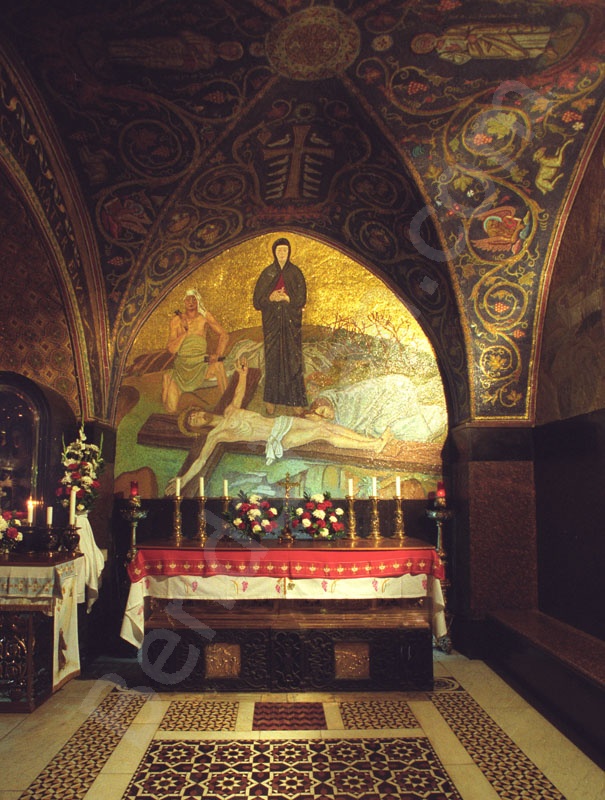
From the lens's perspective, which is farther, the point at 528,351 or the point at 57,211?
the point at 528,351

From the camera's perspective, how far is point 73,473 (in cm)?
635

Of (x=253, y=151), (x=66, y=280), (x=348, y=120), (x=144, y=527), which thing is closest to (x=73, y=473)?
(x=144, y=527)

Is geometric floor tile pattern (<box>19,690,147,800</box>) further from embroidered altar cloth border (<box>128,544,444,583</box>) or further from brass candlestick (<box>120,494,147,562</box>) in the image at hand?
brass candlestick (<box>120,494,147,562</box>)

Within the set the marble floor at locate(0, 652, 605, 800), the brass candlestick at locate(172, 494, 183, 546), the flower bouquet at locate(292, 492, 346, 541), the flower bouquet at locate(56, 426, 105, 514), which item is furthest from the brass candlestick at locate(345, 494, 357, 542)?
the flower bouquet at locate(56, 426, 105, 514)

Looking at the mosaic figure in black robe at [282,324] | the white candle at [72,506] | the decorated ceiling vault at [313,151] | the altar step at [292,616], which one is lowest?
the altar step at [292,616]

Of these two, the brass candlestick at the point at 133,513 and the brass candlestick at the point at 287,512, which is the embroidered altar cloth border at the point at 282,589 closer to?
the brass candlestick at the point at 287,512

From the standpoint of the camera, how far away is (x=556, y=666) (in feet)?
16.7

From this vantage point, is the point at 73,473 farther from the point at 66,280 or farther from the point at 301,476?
the point at 301,476

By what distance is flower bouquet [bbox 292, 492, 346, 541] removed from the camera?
6.77 meters

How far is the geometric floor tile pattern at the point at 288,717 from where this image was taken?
4.93 m

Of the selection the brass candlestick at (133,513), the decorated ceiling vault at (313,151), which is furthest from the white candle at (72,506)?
the decorated ceiling vault at (313,151)

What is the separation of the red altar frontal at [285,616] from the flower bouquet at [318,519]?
605 millimetres

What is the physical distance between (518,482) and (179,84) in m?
5.82

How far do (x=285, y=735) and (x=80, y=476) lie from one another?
3404 millimetres
